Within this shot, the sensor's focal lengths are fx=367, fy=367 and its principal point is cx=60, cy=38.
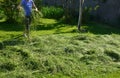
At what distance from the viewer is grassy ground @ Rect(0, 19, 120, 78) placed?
9.97 meters

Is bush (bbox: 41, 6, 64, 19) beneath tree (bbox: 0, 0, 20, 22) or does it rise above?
beneath

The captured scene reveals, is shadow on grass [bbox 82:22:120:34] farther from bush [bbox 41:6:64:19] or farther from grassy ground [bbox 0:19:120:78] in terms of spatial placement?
grassy ground [bbox 0:19:120:78]

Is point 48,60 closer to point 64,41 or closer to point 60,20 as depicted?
point 64,41

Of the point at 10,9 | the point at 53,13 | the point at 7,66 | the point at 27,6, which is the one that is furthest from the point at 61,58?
the point at 53,13

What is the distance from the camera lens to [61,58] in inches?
432

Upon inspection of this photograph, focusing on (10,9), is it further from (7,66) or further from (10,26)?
(7,66)

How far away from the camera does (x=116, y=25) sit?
72.4ft

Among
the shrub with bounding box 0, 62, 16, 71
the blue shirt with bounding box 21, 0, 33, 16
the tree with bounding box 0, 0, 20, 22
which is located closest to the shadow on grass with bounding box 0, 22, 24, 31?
the tree with bounding box 0, 0, 20, 22

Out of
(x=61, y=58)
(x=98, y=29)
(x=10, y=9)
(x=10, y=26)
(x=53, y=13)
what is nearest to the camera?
(x=61, y=58)

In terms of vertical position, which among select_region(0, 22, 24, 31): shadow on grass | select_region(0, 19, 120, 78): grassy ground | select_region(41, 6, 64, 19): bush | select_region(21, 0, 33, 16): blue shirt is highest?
select_region(21, 0, 33, 16): blue shirt

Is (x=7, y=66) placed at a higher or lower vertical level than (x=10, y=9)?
lower

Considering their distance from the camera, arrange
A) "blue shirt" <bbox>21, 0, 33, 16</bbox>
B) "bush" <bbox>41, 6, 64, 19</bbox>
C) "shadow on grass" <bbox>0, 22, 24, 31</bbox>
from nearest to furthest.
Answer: "blue shirt" <bbox>21, 0, 33, 16</bbox>
"shadow on grass" <bbox>0, 22, 24, 31</bbox>
"bush" <bbox>41, 6, 64, 19</bbox>

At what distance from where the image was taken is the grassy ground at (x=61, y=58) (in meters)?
9.97

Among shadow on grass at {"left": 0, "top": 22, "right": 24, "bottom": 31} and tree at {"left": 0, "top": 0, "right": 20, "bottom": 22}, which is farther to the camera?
tree at {"left": 0, "top": 0, "right": 20, "bottom": 22}
